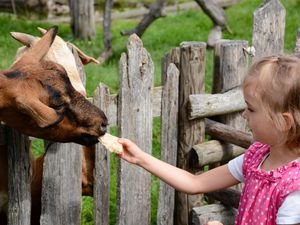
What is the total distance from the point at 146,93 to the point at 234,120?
873 millimetres

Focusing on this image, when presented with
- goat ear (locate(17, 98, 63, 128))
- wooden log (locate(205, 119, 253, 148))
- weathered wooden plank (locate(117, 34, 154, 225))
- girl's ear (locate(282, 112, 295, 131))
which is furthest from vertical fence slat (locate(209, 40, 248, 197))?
girl's ear (locate(282, 112, 295, 131))

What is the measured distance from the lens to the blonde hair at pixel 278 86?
8.61 ft

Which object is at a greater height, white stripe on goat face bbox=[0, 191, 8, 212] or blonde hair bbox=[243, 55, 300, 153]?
blonde hair bbox=[243, 55, 300, 153]

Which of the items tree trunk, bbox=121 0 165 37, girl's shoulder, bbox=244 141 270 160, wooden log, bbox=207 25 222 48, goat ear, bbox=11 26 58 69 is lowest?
wooden log, bbox=207 25 222 48

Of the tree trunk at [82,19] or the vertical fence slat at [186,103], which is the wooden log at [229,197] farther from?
the tree trunk at [82,19]

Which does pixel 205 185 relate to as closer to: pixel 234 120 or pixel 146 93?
pixel 146 93

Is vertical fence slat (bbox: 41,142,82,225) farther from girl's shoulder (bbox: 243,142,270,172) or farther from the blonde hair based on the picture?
the blonde hair

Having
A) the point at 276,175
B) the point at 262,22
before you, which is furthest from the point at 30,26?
the point at 276,175

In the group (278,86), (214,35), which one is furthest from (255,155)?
(214,35)

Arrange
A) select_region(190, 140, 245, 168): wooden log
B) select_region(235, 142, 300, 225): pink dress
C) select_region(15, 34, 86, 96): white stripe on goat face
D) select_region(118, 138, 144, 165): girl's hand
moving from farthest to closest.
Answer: select_region(190, 140, 245, 168): wooden log, select_region(15, 34, 86, 96): white stripe on goat face, select_region(118, 138, 144, 165): girl's hand, select_region(235, 142, 300, 225): pink dress

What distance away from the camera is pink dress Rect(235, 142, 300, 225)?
2.73 m

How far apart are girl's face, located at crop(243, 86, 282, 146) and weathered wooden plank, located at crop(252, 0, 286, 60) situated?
1.99 metres

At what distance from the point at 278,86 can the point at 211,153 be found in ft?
5.94

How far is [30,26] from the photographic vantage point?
36.6 feet
